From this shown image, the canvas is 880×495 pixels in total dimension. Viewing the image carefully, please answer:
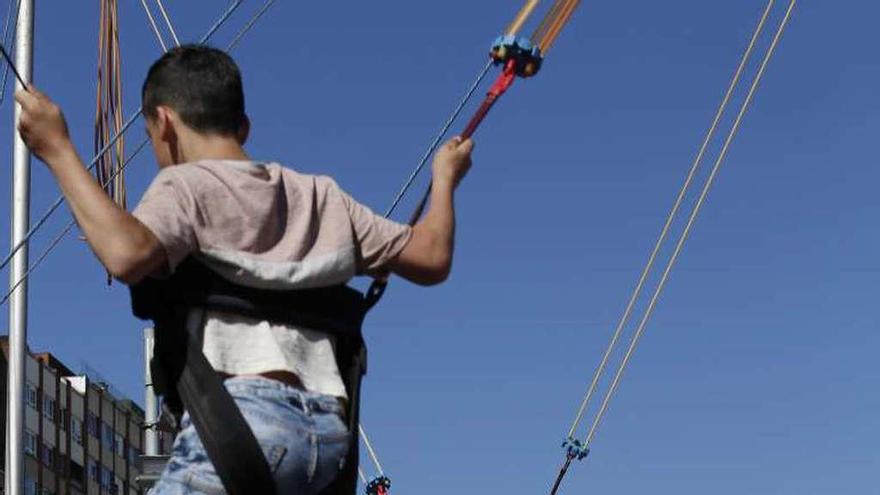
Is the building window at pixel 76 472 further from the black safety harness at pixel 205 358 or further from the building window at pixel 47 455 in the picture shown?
the black safety harness at pixel 205 358

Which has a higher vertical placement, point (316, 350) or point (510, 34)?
point (510, 34)

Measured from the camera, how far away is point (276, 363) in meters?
3.30

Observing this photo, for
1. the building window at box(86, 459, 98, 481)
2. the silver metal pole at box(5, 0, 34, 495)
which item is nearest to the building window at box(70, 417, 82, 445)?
the building window at box(86, 459, 98, 481)

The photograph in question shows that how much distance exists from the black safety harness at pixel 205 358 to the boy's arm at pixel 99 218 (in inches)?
4.9

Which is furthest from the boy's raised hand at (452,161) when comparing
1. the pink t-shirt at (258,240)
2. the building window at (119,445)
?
the building window at (119,445)

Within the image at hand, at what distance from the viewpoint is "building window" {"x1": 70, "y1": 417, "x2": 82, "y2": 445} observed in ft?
231

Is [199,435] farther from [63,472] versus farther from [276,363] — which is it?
[63,472]

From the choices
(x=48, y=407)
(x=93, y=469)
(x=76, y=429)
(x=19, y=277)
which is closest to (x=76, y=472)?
(x=76, y=429)

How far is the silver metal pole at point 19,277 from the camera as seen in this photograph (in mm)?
16766

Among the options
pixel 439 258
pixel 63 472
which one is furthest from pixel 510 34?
pixel 63 472

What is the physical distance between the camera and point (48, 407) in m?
67.7

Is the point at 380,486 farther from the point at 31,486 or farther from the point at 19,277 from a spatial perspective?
the point at 31,486

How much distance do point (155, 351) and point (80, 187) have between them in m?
0.30

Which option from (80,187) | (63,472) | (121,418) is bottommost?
(80,187)
